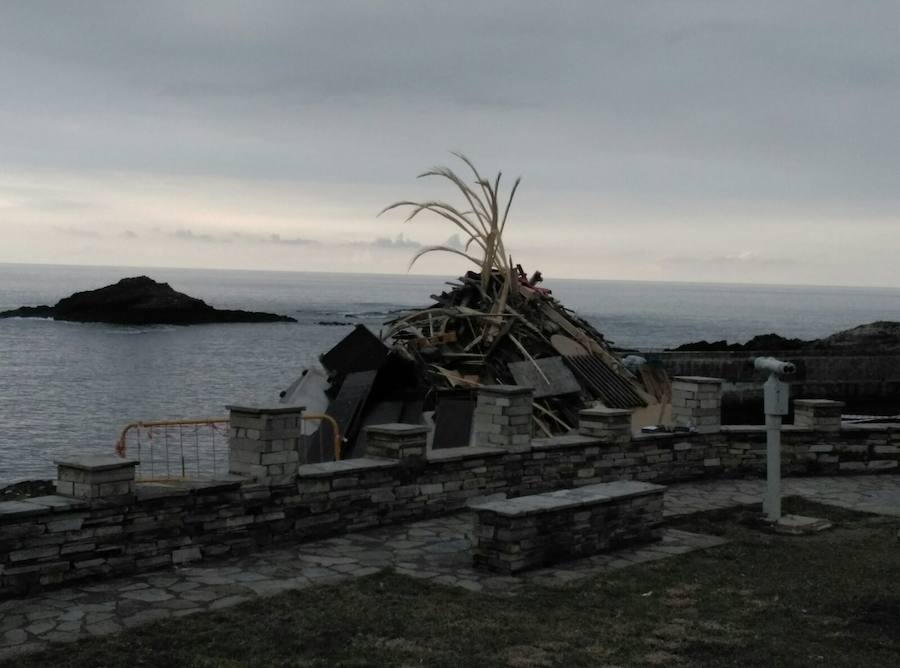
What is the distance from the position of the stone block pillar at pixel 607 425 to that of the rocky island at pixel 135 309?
9351 cm

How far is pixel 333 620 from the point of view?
8070mm

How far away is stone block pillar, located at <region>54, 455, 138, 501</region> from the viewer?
9.12m

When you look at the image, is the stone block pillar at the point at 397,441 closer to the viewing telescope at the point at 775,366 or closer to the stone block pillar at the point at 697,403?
the viewing telescope at the point at 775,366

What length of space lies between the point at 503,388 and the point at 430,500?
1.78 metres

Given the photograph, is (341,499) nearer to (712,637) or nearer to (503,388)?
(503,388)

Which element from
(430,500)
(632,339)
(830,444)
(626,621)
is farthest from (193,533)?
(632,339)

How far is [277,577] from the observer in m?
9.48

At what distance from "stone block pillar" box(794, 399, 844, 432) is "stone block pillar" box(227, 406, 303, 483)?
31.2 ft

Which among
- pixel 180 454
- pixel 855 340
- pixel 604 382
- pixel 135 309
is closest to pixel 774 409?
pixel 604 382

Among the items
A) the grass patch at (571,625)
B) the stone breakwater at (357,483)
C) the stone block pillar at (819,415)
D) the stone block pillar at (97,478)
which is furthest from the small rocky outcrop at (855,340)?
the stone block pillar at (97,478)

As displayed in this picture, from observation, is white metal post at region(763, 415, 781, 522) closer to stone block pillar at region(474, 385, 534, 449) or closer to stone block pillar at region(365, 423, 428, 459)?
stone block pillar at region(474, 385, 534, 449)

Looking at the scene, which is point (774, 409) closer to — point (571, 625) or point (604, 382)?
point (571, 625)

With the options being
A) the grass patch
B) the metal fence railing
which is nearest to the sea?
the metal fence railing

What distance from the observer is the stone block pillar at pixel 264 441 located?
10438 millimetres
